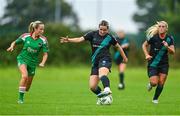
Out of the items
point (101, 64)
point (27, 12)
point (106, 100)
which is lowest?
point (106, 100)

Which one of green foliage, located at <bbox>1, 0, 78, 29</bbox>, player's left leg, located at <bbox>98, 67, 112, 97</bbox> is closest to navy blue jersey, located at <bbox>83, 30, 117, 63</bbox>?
player's left leg, located at <bbox>98, 67, 112, 97</bbox>

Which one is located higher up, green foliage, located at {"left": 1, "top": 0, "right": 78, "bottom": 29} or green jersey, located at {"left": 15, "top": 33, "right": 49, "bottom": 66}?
green foliage, located at {"left": 1, "top": 0, "right": 78, "bottom": 29}

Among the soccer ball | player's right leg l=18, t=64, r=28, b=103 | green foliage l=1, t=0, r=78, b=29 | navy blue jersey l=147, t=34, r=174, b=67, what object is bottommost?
the soccer ball

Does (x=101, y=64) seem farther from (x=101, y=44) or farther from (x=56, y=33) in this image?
(x=56, y=33)

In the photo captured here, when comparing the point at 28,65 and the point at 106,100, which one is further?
the point at 28,65

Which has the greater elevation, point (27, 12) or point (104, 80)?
point (27, 12)

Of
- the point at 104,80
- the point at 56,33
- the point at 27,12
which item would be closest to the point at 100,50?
the point at 104,80

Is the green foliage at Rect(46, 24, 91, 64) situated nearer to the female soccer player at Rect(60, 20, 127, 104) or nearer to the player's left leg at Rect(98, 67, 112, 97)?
the female soccer player at Rect(60, 20, 127, 104)

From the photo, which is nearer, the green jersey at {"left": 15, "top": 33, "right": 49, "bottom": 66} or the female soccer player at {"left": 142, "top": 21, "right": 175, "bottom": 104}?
the green jersey at {"left": 15, "top": 33, "right": 49, "bottom": 66}

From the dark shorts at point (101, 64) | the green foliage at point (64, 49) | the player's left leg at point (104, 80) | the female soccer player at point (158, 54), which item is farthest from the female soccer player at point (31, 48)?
the green foliage at point (64, 49)

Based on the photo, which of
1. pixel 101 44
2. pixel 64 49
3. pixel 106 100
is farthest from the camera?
pixel 64 49

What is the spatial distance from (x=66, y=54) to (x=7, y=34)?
4.80m

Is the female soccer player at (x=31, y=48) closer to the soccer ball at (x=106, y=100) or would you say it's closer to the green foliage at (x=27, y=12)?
the soccer ball at (x=106, y=100)

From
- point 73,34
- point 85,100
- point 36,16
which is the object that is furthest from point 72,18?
point 85,100
